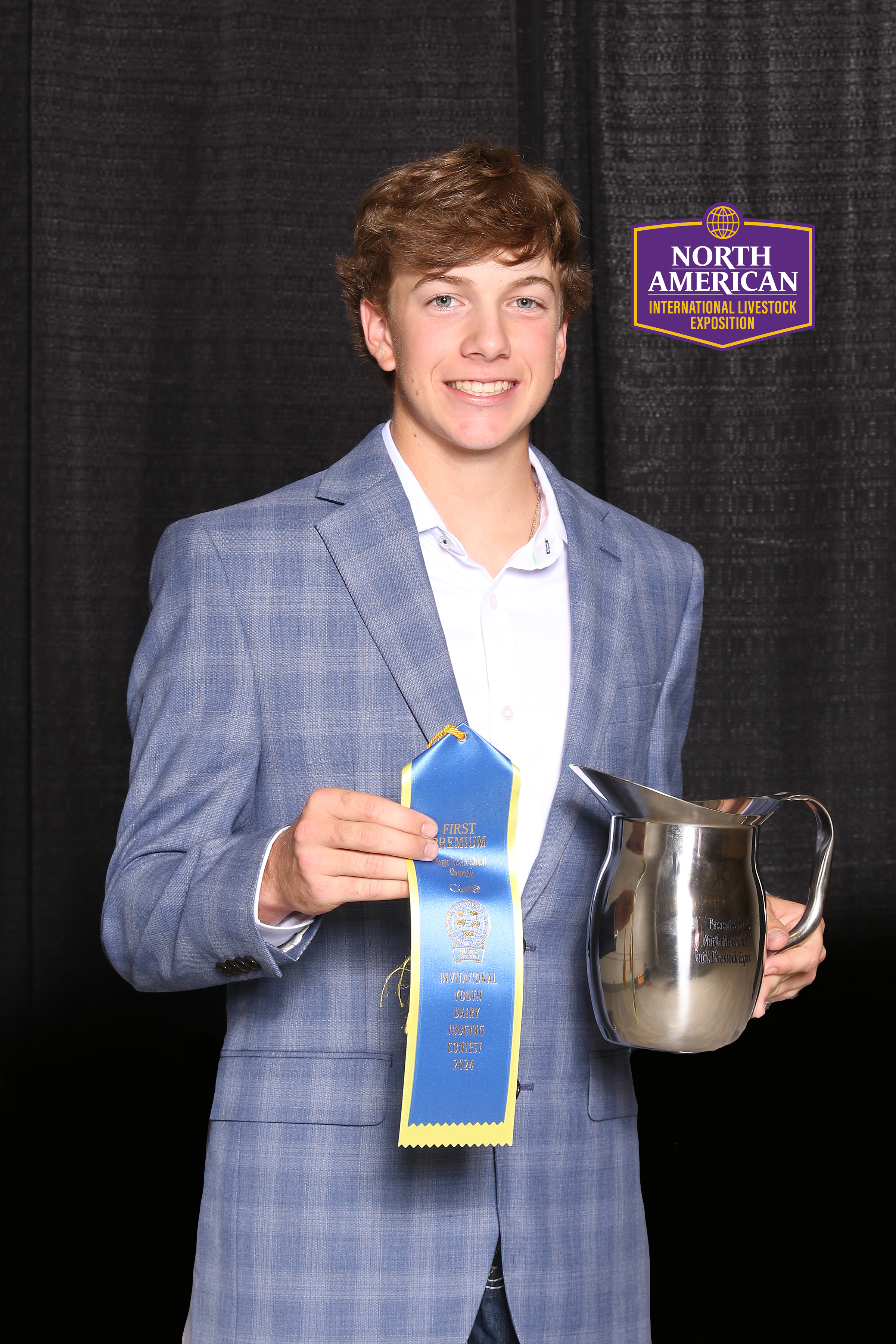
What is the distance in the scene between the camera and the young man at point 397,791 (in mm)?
1076

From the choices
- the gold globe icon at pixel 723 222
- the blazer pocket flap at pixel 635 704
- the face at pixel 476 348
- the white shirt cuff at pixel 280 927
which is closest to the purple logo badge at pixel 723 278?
the gold globe icon at pixel 723 222

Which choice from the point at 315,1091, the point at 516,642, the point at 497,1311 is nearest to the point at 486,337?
the point at 516,642

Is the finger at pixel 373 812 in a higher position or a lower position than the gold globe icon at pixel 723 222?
lower

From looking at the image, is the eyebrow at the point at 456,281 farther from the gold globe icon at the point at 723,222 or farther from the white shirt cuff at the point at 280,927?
the gold globe icon at the point at 723,222

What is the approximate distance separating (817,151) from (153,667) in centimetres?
144

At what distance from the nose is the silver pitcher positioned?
14.8 inches

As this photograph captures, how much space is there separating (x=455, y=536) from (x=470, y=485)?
0.16ft

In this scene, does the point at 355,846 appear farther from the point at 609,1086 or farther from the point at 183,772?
the point at 609,1086

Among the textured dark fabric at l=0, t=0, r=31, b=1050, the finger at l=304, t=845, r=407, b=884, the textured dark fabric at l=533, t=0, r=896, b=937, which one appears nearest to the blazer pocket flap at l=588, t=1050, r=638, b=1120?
the finger at l=304, t=845, r=407, b=884

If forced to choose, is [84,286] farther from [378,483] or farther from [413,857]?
[413,857]

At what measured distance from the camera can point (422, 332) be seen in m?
1.22

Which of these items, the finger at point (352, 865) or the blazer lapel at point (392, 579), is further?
the blazer lapel at point (392, 579)

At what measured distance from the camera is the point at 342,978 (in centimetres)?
111

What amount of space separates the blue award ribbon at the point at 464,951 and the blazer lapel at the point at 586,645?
0.20 meters
